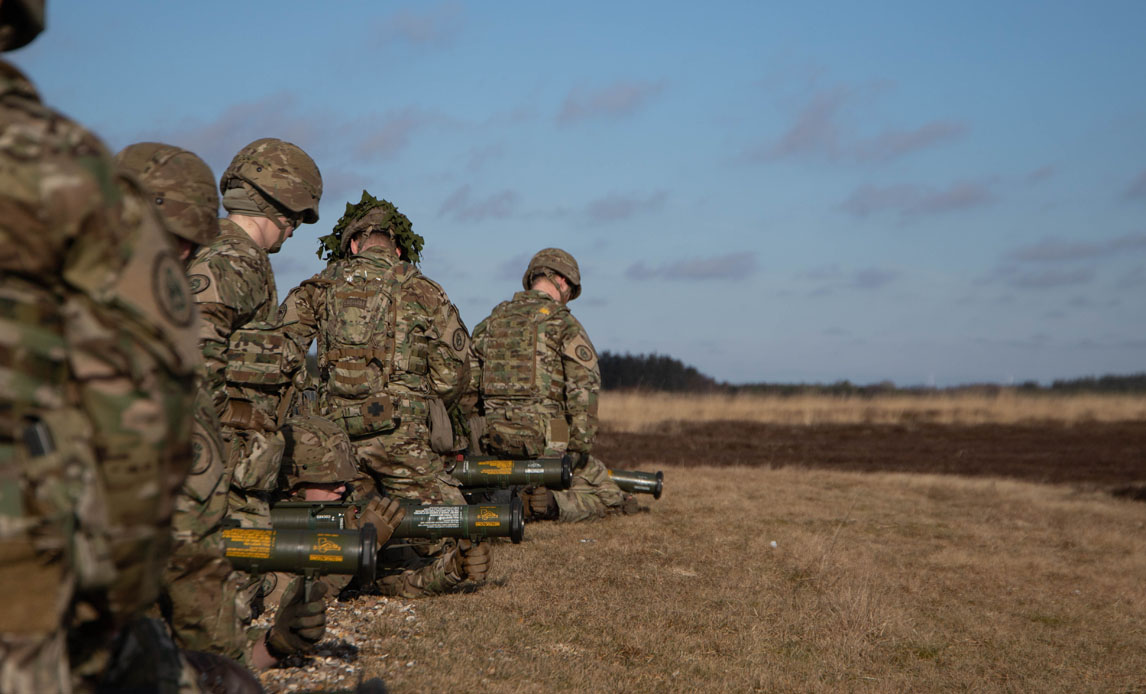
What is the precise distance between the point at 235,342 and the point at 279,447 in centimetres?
54

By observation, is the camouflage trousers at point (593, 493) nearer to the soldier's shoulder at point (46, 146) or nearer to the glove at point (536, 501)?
the glove at point (536, 501)

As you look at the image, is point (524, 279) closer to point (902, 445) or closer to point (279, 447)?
point (279, 447)

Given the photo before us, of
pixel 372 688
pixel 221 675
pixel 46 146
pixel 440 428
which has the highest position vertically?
pixel 46 146

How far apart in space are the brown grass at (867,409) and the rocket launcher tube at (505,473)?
18.2 meters

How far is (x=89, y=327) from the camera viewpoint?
1.72 metres

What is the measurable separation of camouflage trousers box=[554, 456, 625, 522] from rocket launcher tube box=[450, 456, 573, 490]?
1533mm

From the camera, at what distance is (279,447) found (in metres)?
4.73

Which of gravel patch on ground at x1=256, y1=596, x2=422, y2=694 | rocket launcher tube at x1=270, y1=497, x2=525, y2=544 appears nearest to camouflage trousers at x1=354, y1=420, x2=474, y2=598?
gravel patch on ground at x1=256, y1=596, x2=422, y2=694

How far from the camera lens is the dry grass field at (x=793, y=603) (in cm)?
507

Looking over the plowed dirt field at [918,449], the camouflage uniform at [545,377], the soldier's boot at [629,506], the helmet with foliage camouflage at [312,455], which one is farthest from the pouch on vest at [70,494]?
the plowed dirt field at [918,449]

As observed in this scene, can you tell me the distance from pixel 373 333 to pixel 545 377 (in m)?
3.30

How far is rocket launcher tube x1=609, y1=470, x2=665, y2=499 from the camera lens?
10.6 meters

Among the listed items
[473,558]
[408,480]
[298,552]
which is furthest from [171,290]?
[408,480]

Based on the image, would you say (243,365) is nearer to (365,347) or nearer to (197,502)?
(197,502)
